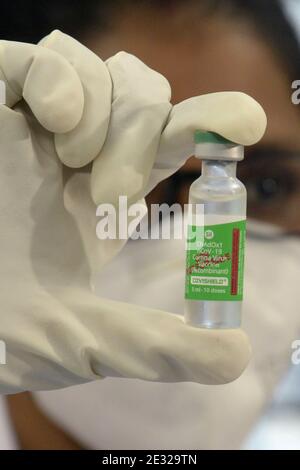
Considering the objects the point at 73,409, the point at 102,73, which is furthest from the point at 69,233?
the point at 73,409

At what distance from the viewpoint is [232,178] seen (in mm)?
672

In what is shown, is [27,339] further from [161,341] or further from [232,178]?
[232,178]

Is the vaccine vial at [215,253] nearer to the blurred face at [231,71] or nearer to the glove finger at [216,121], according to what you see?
the glove finger at [216,121]

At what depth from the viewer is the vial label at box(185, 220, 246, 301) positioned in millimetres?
630

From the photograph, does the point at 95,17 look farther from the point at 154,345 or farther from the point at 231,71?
the point at 154,345

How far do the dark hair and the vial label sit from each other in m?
0.74

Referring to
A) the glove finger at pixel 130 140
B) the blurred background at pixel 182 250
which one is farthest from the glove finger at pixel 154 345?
the blurred background at pixel 182 250

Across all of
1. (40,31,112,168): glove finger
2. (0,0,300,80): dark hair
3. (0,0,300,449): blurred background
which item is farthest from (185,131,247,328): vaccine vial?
(0,0,300,80): dark hair

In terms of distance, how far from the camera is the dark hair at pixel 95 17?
4.06 feet

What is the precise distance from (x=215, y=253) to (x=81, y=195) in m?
0.19

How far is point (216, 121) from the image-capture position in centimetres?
60

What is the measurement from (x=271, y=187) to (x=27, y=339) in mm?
767

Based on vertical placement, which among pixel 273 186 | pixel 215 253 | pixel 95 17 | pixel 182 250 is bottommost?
pixel 182 250

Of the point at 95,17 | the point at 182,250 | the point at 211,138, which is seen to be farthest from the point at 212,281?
the point at 95,17
